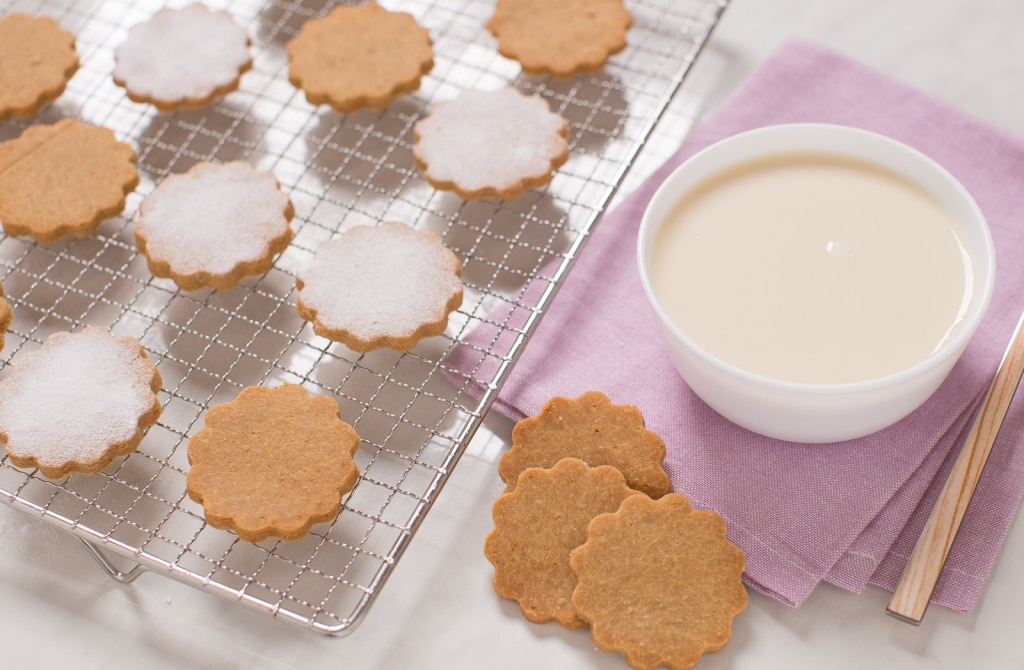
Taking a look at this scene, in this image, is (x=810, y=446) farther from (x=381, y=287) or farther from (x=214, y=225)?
(x=214, y=225)

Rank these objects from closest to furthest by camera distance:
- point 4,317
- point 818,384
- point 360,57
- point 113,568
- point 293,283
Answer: point 818,384 → point 113,568 → point 4,317 → point 293,283 → point 360,57

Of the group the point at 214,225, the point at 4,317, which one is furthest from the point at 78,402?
the point at 214,225

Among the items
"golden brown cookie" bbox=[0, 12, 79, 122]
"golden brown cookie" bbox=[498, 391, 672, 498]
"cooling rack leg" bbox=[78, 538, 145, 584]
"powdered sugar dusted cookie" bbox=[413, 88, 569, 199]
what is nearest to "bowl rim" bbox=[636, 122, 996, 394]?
"golden brown cookie" bbox=[498, 391, 672, 498]

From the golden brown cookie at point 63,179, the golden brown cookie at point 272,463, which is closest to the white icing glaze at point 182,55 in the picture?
the golden brown cookie at point 63,179

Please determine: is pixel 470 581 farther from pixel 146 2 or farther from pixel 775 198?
pixel 146 2

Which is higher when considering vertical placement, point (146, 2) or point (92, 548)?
point (146, 2)

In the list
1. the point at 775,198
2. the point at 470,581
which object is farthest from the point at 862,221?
the point at 470,581
